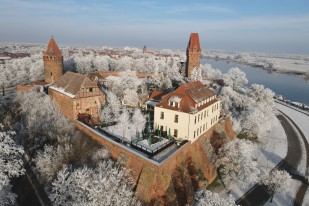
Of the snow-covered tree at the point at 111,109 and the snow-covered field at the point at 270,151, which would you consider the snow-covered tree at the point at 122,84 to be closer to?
the snow-covered tree at the point at 111,109

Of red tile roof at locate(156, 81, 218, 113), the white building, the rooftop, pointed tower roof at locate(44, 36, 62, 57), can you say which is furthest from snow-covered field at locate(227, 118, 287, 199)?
pointed tower roof at locate(44, 36, 62, 57)

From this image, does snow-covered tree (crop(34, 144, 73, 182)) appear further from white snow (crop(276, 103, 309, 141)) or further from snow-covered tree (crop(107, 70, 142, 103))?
white snow (crop(276, 103, 309, 141))

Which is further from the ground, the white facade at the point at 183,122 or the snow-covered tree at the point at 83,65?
the snow-covered tree at the point at 83,65

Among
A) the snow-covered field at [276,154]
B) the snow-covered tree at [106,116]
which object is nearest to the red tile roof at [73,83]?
the snow-covered tree at [106,116]

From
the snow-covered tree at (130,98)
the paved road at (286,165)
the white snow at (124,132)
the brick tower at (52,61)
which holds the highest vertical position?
the brick tower at (52,61)

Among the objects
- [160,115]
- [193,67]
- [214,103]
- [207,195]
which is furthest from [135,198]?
[193,67]

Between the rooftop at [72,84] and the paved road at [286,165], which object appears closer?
the paved road at [286,165]
